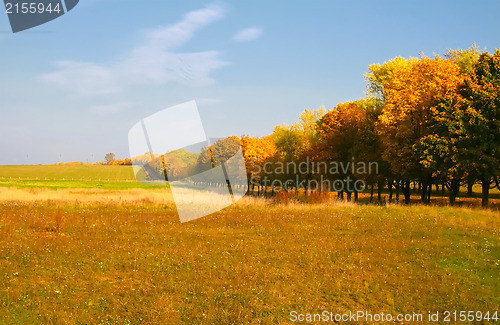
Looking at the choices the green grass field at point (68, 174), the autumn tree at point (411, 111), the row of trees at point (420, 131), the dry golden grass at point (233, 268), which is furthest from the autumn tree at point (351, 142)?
the green grass field at point (68, 174)

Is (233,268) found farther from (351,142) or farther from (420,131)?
(351,142)

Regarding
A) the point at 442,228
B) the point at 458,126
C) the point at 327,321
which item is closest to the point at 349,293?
the point at 327,321

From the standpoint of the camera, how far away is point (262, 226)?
76.7ft

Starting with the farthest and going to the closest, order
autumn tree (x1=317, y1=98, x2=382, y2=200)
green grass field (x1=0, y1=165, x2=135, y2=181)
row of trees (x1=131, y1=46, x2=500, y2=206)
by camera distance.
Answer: green grass field (x1=0, y1=165, x2=135, y2=181) → autumn tree (x1=317, y1=98, x2=382, y2=200) → row of trees (x1=131, y1=46, x2=500, y2=206)

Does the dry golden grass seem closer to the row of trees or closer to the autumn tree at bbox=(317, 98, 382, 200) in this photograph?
the row of trees

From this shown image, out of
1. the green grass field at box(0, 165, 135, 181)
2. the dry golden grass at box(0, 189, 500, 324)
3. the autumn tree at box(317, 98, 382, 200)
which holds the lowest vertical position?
the dry golden grass at box(0, 189, 500, 324)

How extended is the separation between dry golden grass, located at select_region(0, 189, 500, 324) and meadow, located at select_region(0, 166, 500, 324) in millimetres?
47

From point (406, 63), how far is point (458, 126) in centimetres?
2131

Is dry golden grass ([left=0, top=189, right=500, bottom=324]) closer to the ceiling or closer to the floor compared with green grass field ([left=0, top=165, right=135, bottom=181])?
closer to the floor

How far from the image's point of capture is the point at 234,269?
1475cm

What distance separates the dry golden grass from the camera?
11539 mm

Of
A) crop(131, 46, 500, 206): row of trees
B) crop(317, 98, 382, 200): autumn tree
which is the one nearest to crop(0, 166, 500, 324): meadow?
crop(131, 46, 500, 206): row of trees

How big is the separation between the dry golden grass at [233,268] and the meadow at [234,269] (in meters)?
0.05

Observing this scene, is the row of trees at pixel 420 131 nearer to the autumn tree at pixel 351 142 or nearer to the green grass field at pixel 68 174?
the autumn tree at pixel 351 142
